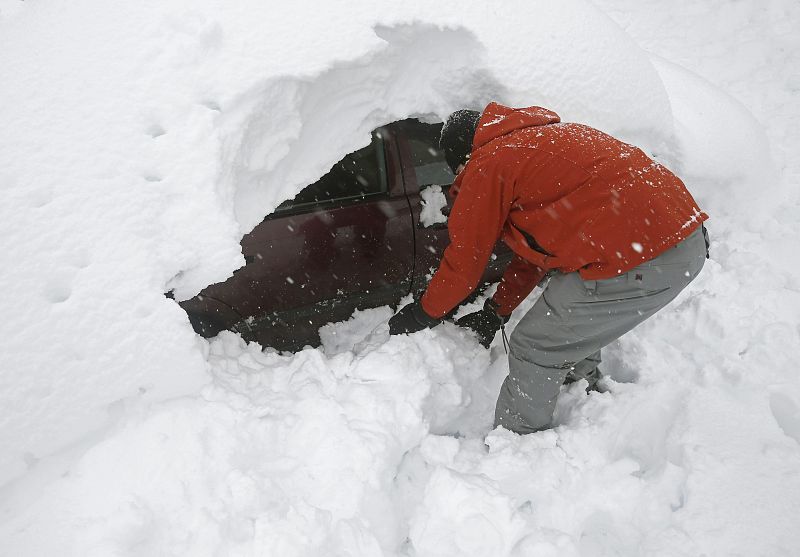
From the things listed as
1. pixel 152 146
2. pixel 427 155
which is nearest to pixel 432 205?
pixel 427 155

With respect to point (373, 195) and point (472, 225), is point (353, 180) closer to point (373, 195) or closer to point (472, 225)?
point (373, 195)

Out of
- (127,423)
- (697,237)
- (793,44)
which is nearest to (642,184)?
(697,237)

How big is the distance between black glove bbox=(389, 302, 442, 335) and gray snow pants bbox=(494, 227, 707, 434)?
41 centimetres

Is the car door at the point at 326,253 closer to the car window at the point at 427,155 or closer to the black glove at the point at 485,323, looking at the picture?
the car window at the point at 427,155

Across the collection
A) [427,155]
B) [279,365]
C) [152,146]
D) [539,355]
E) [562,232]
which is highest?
[152,146]

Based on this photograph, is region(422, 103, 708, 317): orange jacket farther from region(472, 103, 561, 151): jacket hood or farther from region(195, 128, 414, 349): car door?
region(195, 128, 414, 349): car door

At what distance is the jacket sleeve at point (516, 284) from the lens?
8.50 feet

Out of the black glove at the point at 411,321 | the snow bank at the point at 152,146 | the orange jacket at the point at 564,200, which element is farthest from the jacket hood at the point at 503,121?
the black glove at the point at 411,321

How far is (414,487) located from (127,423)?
Answer: 1.04 m

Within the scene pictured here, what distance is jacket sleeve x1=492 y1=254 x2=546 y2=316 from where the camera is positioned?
2.59 metres

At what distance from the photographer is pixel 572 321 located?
1.95 metres

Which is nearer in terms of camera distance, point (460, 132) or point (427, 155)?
point (460, 132)

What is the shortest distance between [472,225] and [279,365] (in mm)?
1071

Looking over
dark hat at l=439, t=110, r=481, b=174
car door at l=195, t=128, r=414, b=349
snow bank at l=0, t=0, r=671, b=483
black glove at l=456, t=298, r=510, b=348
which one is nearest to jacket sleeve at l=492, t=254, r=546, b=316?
black glove at l=456, t=298, r=510, b=348
